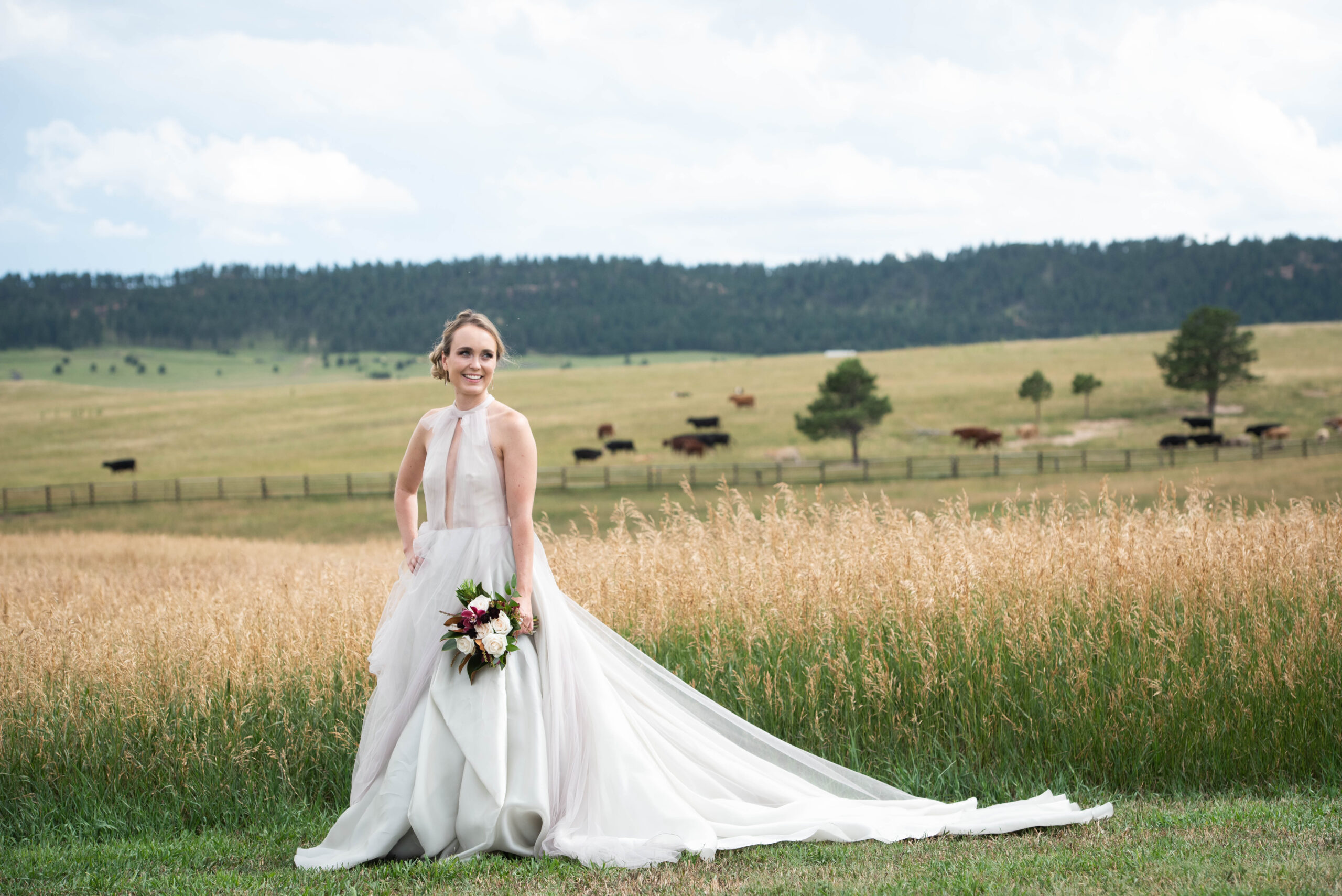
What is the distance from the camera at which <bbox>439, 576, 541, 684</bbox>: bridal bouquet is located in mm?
4371


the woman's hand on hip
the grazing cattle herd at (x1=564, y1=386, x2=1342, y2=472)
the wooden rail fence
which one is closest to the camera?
the woman's hand on hip

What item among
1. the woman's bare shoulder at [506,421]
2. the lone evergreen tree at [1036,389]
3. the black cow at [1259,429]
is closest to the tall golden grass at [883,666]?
the woman's bare shoulder at [506,421]

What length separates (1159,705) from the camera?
214 inches

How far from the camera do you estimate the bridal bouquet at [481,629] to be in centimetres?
437

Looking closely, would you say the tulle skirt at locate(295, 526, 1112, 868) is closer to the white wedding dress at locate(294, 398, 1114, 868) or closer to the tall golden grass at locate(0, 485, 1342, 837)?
the white wedding dress at locate(294, 398, 1114, 868)

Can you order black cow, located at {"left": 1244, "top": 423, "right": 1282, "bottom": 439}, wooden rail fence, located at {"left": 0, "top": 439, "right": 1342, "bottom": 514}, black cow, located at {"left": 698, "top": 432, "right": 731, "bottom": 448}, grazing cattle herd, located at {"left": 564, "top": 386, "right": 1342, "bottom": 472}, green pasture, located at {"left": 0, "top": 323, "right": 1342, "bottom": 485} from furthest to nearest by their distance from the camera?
green pasture, located at {"left": 0, "top": 323, "right": 1342, "bottom": 485} → black cow, located at {"left": 698, "top": 432, "right": 731, "bottom": 448} → black cow, located at {"left": 1244, "top": 423, "right": 1282, "bottom": 439} → grazing cattle herd, located at {"left": 564, "top": 386, "right": 1342, "bottom": 472} → wooden rail fence, located at {"left": 0, "top": 439, "right": 1342, "bottom": 514}

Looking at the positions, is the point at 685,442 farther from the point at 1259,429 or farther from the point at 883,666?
the point at 883,666

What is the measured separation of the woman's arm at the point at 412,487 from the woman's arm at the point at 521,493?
482mm

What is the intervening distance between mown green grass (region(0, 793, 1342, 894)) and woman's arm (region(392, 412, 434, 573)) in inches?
61.1

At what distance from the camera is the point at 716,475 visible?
36.9m

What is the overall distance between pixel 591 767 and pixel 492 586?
1.03 meters

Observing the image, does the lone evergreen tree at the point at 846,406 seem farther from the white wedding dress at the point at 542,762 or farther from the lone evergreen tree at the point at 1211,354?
the white wedding dress at the point at 542,762

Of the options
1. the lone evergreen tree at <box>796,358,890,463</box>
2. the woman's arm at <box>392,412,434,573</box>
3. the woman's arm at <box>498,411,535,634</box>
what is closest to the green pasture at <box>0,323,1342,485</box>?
the lone evergreen tree at <box>796,358,890,463</box>

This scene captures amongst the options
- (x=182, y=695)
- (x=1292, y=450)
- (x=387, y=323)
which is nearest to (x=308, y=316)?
(x=387, y=323)
